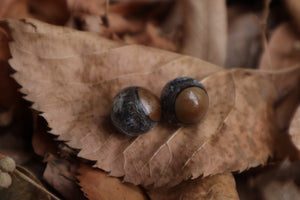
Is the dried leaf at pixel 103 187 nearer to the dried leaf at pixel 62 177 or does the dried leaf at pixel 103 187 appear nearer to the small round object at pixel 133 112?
the dried leaf at pixel 62 177

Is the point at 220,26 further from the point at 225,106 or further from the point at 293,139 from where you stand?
the point at 293,139

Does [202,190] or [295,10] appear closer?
[202,190]

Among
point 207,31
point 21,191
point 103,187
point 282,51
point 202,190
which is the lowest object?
point 202,190

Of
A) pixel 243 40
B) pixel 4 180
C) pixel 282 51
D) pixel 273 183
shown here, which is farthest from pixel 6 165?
pixel 282 51

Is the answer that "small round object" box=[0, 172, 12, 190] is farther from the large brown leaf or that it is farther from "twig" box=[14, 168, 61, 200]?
the large brown leaf

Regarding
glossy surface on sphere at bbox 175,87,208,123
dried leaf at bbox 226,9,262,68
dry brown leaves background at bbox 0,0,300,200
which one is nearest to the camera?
dry brown leaves background at bbox 0,0,300,200

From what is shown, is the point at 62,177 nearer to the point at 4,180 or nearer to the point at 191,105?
the point at 4,180

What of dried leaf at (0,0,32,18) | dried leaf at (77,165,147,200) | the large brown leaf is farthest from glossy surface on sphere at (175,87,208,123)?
dried leaf at (0,0,32,18)

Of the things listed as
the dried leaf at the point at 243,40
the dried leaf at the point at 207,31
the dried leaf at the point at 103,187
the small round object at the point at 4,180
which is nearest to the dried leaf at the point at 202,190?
the dried leaf at the point at 103,187
